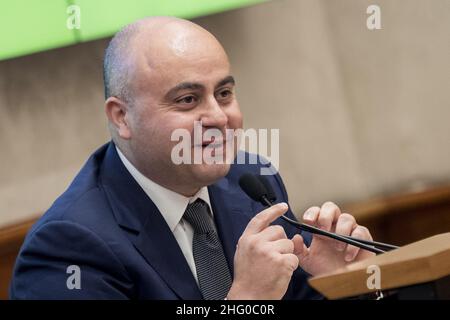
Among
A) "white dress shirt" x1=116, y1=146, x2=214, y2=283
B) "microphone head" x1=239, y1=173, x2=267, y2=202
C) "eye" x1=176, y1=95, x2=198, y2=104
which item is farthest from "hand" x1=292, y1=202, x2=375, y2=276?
"eye" x1=176, y1=95, x2=198, y2=104

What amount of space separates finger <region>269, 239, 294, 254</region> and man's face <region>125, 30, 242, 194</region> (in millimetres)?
269

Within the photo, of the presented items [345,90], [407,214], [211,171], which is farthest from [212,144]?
[407,214]

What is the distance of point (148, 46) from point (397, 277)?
2.76 ft

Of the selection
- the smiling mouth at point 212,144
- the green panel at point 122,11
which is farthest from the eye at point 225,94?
the green panel at point 122,11

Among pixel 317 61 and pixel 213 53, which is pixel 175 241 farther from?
pixel 317 61

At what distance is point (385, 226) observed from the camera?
3.44 metres

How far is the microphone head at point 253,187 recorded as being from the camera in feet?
6.16

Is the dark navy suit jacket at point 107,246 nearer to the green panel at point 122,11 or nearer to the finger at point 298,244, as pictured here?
the finger at point 298,244

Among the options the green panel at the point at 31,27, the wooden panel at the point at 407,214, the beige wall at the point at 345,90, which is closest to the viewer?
the green panel at the point at 31,27

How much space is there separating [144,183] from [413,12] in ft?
5.95

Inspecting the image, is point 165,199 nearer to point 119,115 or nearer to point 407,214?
point 119,115

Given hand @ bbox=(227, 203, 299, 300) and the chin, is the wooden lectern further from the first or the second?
the chin

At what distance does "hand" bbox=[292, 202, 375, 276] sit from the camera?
198cm

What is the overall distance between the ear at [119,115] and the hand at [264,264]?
1.49 ft
